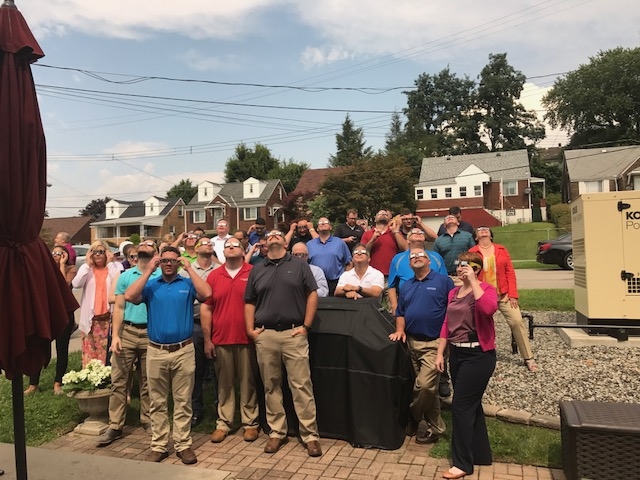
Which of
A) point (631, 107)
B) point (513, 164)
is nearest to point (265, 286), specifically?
point (513, 164)

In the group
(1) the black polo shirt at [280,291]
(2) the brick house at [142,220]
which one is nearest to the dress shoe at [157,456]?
(1) the black polo shirt at [280,291]

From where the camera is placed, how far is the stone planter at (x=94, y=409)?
525 cm

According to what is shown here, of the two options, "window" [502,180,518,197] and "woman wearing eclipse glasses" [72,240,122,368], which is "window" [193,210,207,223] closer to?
"window" [502,180,518,197]

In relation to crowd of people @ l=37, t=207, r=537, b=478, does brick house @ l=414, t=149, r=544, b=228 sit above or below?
above

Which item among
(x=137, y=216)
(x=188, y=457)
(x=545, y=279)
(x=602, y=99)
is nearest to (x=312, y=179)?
(x=137, y=216)

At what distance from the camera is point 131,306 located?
5.22 meters

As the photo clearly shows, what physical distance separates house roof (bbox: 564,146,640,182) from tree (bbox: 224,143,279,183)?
38758 millimetres

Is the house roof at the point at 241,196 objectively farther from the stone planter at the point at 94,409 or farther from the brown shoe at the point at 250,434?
the brown shoe at the point at 250,434

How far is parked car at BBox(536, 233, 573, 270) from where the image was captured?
723 inches

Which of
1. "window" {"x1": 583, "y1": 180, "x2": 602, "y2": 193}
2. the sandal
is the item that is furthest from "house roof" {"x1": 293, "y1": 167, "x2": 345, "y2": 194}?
the sandal

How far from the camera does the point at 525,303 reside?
1126 centimetres

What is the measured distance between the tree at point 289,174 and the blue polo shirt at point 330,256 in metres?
59.7

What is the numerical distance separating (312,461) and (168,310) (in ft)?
6.02

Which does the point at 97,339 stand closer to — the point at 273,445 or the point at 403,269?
the point at 273,445
